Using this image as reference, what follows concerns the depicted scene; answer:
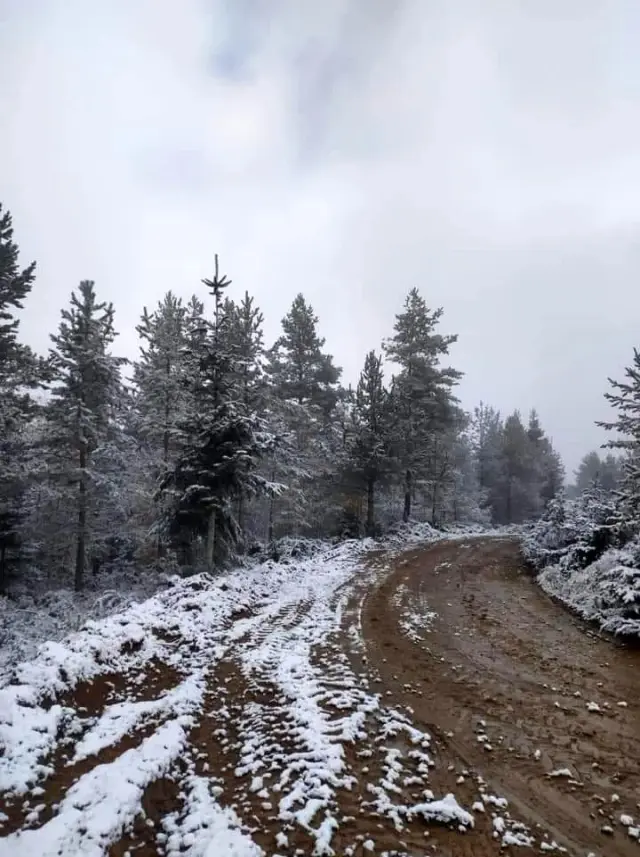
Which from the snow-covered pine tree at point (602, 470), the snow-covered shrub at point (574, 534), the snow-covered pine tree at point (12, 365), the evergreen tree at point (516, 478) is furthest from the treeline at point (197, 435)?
the snow-covered pine tree at point (602, 470)

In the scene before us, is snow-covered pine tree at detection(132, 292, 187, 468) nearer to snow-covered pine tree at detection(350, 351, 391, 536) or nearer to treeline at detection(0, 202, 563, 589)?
treeline at detection(0, 202, 563, 589)

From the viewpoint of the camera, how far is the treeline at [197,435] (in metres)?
16.5

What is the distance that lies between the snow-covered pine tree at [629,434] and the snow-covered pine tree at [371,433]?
41.8ft

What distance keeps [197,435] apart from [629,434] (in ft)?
45.8

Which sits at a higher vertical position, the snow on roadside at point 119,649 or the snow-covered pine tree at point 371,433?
the snow-covered pine tree at point 371,433

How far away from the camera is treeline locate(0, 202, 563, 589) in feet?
54.1

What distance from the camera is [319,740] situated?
575 centimetres

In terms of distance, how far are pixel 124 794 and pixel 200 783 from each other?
0.76 m

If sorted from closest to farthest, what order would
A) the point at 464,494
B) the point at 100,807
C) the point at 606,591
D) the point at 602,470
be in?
1. the point at 100,807
2. the point at 606,591
3. the point at 464,494
4. the point at 602,470

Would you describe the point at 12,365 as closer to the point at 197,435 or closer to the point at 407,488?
the point at 197,435

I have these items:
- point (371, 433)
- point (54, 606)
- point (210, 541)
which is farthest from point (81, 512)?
point (371, 433)

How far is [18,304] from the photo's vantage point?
59.8 feet

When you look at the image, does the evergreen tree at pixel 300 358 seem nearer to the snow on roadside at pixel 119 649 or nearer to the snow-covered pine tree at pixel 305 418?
the snow-covered pine tree at pixel 305 418

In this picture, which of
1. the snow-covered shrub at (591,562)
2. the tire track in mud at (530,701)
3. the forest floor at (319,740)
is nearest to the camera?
the forest floor at (319,740)
